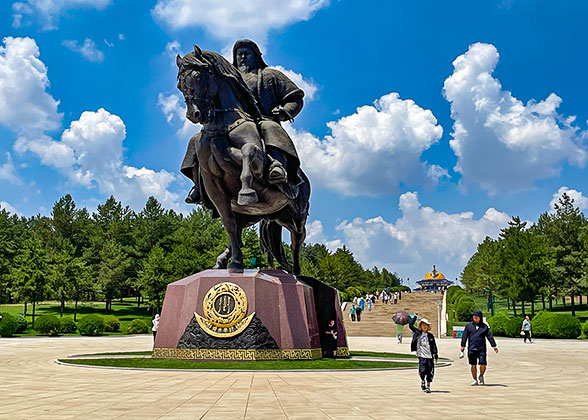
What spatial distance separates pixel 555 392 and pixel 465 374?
3.57 metres

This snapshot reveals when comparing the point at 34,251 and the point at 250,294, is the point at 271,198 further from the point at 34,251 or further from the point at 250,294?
the point at 34,251

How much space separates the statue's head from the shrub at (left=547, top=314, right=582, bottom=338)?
81.6 feet

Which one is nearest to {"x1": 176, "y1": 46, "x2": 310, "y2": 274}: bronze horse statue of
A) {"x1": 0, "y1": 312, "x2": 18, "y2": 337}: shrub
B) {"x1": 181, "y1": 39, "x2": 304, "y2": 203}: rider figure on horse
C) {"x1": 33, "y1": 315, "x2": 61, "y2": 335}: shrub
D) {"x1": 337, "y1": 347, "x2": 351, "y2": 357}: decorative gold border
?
{"x1": 181, "y1": 39, "x2": 304, "y2": 203}: rider figure on horse

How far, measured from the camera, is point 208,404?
726 cm

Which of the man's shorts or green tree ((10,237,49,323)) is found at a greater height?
green tree ((10,237,49,323))

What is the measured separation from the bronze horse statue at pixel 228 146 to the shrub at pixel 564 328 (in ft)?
75.2

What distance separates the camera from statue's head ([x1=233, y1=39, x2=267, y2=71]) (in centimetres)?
1489

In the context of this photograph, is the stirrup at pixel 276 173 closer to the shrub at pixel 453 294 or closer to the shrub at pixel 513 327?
the shrub at pixel 513 327

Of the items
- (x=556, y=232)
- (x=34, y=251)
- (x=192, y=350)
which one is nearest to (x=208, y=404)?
(x=192, y=350)

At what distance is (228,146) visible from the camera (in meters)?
13.0

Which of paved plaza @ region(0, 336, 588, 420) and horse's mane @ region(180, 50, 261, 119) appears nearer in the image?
paved plaza @ region(0, 336, 588, 420)

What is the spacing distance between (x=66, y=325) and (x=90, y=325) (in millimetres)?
2773

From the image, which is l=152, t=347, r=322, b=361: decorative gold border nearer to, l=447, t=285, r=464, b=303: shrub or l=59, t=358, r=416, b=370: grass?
l=59, t=358, r=416, b=370: grass

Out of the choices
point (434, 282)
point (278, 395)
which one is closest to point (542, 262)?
point (278, 395)
